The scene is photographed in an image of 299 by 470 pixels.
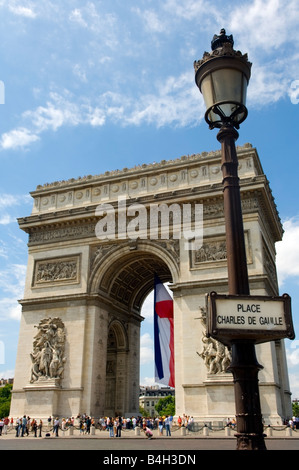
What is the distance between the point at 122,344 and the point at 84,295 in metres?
7.08

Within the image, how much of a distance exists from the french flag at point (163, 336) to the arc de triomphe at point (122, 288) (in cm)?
164

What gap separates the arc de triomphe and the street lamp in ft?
65.9

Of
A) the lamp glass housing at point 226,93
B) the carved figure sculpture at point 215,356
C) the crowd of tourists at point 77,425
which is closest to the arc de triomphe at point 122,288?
the carved figure sculpture at point 215,356

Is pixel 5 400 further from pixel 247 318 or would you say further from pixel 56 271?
pixel 247 318

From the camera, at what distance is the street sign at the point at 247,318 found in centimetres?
525

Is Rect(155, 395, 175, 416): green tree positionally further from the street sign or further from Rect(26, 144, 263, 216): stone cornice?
the street sign

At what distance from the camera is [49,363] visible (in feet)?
94.3

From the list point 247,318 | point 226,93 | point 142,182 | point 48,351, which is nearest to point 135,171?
point 142,182

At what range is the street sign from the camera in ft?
17.2

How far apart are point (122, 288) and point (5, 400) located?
209 feet

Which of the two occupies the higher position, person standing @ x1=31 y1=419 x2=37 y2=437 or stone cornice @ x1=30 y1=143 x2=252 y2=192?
stone cornice @ x1=30 y1=143 x2=252 y2=192

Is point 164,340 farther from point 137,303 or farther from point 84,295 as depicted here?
point 137,303

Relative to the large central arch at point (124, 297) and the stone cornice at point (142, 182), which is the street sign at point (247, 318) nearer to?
the large central arch at point (124, 297)

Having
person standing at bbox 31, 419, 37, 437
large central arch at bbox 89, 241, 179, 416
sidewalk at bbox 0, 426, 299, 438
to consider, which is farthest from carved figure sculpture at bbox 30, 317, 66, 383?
sidewalk at bbox 0, 426, 299, 438
